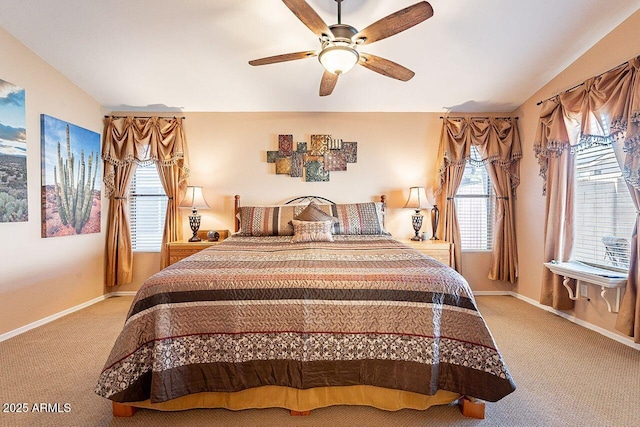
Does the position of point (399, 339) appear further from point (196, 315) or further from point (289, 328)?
point (196, 315)

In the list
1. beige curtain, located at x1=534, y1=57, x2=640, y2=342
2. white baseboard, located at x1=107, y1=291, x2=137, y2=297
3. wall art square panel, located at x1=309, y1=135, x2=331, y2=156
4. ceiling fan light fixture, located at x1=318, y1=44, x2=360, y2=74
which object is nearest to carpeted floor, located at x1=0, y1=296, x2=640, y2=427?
beige curtain, located at x1=534, y1=57, x2=640, y2=342

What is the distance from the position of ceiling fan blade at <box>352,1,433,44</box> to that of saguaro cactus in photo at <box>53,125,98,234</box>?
3.35 m

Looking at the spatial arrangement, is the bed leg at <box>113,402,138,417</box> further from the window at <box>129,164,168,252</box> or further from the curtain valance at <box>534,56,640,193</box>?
the curtain valance at <box>534,56,640,193</box>

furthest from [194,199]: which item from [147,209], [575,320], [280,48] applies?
[575,320]

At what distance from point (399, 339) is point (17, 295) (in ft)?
11.3

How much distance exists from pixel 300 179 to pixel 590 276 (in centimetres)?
318

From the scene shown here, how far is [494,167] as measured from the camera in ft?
12.3

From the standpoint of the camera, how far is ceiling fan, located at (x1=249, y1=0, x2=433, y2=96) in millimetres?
1714

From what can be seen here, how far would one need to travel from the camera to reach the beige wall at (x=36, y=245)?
8.42 feet

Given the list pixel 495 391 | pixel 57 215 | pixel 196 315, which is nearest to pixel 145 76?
pixel 57 215

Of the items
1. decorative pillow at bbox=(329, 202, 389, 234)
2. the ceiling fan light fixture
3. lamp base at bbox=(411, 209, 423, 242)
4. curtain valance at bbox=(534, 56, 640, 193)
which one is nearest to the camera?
the ceiling fan light fixture

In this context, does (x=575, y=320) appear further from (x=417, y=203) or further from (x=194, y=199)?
(x=194, y=199)

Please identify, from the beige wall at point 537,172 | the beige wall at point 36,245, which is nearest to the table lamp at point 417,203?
the beige wall at point 537,172

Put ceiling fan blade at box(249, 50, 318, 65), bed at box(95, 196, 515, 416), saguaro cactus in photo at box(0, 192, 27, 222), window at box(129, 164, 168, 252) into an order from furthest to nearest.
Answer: window at box(129, 164, 168, 252) → saguaro cactus in photo at box(0, 192, 27, 222) → ceiling fan blade at box(249, 50, 318, 65) → bed at box(95, 196, 515, 416)
